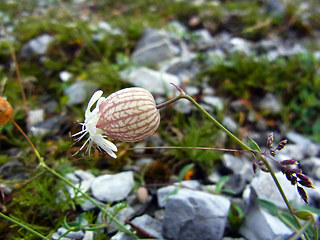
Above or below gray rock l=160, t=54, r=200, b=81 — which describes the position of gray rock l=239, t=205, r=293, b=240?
below

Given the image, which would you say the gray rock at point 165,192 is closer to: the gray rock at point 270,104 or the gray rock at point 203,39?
the gray rock at point 270,104

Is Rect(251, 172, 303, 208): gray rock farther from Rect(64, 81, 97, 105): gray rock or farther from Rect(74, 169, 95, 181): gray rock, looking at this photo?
Rect(64, 81, 97, 105): gray rock

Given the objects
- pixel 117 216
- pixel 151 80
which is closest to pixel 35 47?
pixel 151 80

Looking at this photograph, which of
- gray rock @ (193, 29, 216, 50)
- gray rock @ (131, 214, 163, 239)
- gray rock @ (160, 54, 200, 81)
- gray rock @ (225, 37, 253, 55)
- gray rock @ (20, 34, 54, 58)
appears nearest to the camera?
gray rock @ (131, 214, 163, 239)

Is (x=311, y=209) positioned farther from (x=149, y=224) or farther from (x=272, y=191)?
(x=149, y=224)

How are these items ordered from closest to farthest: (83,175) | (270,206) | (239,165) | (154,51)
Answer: (270,206) → (83,175) → (239,165) → (154,51)

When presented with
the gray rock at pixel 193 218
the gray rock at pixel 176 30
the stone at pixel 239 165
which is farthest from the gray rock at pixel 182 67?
the gray rock at pixel 193 218

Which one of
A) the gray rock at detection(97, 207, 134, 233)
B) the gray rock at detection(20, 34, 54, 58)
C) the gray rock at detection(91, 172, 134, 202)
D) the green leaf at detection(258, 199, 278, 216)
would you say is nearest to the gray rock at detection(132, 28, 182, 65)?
the gray rock at detection(20, 34, 54, 58)

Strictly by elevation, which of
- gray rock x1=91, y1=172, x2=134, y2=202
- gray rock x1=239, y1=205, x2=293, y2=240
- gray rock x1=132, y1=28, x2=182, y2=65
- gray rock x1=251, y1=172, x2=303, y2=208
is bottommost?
gray rock x1=239, y1=205, x2=293, y2=240
